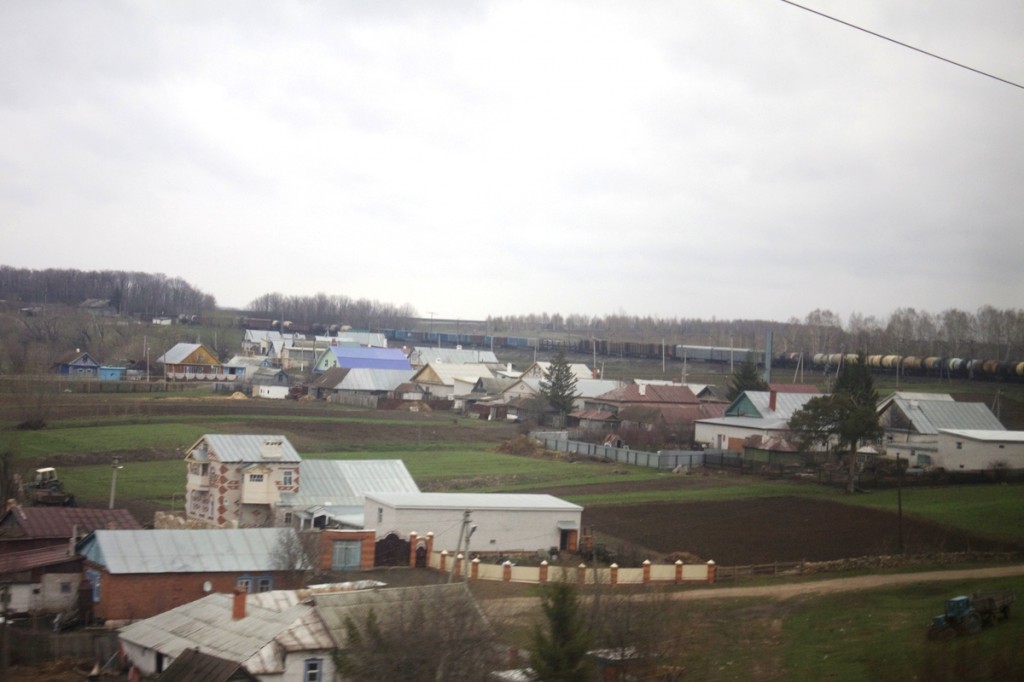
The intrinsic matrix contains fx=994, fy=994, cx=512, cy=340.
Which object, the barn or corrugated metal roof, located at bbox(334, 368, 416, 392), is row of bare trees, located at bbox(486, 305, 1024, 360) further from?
corrugated metal roof, located at bbox(334, 368, 416, 392)

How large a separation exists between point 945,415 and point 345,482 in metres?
22.2

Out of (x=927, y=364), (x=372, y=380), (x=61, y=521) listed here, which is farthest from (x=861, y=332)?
(x=61, y=521)

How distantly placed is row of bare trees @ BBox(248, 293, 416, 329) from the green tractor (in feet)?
285

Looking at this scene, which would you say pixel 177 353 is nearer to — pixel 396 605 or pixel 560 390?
pixel 560 390

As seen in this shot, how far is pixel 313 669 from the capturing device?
44.3ft

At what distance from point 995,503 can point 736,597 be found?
11304 mm

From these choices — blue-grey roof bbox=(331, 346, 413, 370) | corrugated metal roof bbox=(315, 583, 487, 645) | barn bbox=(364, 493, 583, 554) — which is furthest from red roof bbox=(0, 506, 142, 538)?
blue-grey roof bbox=(331, 346, 413, 370)

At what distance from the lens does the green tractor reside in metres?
Result: 13.6

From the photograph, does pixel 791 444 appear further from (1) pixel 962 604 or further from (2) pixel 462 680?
(2) pixel 462 680

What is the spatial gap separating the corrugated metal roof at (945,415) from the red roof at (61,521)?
87.0 feet

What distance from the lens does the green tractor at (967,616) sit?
13.6m

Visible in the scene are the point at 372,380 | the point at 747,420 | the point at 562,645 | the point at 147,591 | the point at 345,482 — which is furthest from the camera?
the point at 372,380

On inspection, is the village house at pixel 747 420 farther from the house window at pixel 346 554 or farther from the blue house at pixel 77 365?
the blue house at pixel 77 365

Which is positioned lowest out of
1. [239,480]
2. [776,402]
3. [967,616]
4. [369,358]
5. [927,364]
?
[239,480]
